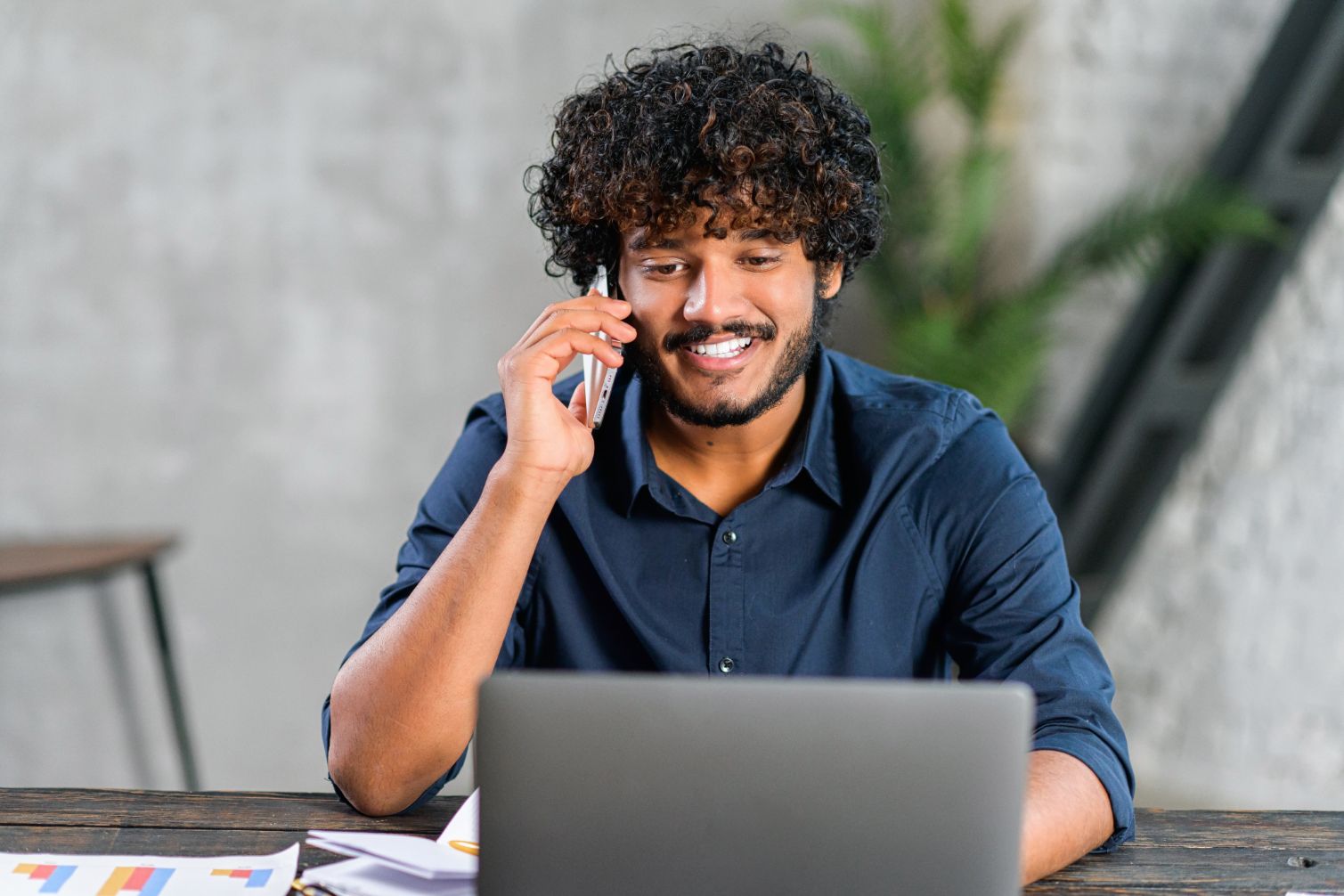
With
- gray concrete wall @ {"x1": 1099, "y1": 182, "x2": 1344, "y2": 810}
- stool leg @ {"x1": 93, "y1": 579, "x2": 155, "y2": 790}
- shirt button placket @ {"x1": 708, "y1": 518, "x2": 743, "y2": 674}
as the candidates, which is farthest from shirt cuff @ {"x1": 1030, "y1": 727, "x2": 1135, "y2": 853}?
stool leg @ {"x1": 93, "y1": 579, "x2": 155, "y2": 790}

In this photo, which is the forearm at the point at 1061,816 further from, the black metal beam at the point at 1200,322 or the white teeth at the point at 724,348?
the black metal beam at the point at 1200,322

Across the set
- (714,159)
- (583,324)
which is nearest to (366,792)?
(583,324)

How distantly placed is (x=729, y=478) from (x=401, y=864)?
27.5 inches

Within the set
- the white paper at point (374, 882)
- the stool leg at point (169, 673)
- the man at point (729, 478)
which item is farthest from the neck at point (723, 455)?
the stool leg at point (169, 673)

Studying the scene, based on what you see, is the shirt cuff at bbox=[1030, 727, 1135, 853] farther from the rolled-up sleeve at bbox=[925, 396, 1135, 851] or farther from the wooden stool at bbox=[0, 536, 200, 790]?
the wooden stool at bbox=[0, 536, 200, 790]

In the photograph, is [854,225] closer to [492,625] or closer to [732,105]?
[732,105]

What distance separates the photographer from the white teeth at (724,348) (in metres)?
1.57

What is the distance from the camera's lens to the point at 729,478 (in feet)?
5.51

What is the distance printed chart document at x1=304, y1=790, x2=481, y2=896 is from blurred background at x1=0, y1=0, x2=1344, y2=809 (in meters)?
2.02

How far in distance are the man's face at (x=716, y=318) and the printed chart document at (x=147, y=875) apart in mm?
694

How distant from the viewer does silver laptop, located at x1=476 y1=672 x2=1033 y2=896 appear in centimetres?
82

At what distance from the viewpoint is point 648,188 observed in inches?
60.9

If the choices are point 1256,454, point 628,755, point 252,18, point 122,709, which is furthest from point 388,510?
point 628,755

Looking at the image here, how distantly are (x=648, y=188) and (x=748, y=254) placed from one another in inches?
5.6
